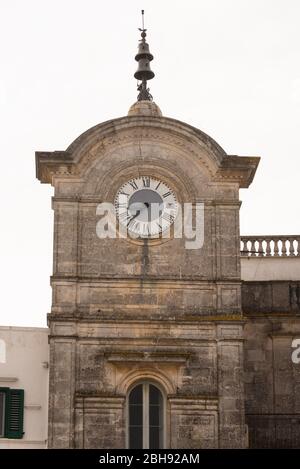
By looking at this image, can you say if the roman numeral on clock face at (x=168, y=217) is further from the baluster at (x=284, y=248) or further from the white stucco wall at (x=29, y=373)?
the baluster at (x=284, y=248)

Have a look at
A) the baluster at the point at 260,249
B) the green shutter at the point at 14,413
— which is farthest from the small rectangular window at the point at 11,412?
the baluster at the point at 260,249

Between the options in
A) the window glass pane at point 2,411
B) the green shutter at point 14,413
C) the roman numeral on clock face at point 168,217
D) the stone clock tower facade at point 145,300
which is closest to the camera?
the stone clock tower facade at point 145,300

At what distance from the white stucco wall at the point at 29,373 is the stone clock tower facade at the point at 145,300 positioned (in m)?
1.70

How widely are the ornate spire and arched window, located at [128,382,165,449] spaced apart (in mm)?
9044

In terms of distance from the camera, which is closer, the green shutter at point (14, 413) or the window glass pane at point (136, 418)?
the window glass pane at point (136, 418)

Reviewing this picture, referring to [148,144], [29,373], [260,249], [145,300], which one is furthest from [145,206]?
[260,249]

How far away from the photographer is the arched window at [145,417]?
33125mm

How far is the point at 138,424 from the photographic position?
3322cm

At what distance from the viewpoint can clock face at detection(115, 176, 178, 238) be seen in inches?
1359

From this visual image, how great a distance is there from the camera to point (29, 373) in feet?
114

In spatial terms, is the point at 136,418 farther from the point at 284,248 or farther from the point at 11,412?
the point at 284,248

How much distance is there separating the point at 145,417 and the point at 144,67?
412 inches

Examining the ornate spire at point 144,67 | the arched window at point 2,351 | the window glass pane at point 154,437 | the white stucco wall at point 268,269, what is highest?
the ornate spire at point 144,67
